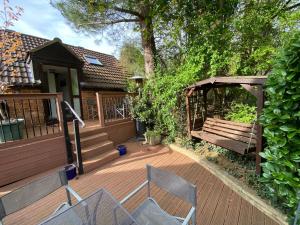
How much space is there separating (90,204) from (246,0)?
7029 millimetres

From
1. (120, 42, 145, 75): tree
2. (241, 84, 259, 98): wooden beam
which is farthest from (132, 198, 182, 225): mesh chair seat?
(120, 42, 145, 75): tree

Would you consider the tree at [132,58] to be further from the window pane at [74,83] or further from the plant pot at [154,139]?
→ the plant pot at [154,139]

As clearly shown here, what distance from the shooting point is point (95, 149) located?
5094mm

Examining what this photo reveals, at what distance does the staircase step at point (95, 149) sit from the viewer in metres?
4.83

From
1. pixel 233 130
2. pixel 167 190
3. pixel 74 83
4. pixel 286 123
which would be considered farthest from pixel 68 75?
pixel 286 123

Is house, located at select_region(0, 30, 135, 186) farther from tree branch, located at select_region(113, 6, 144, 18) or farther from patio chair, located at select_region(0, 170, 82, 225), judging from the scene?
tree branch, located at select_region(113, 6, 144, 18)

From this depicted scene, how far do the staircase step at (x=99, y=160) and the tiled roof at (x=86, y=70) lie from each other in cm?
382

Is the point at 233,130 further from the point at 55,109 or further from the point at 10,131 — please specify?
the point at 55,109

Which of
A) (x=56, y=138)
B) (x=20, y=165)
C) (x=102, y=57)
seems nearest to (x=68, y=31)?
(x=102, y=57)

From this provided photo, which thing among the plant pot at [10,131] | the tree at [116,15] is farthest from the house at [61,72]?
the plant pot at [10,131]

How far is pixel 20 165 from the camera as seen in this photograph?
4020 mm

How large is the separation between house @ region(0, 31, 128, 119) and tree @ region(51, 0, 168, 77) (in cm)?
122

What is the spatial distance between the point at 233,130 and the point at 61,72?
747cm

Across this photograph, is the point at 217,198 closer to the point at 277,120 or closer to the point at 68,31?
the point at 277,120
